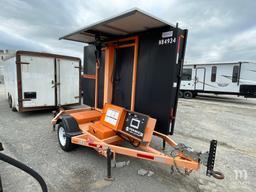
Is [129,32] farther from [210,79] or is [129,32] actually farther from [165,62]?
[210,79]

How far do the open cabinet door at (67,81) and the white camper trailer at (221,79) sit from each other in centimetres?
934

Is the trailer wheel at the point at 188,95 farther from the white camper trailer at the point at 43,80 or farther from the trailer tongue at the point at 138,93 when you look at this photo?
the trailer tongue at the point at 138,93

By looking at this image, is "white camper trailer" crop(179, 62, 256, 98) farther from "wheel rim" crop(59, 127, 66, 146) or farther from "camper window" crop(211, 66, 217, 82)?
"wheel rim" crop(59, 127, 66, 146)

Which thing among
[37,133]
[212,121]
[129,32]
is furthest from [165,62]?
[212,121]

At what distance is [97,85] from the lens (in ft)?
14.3

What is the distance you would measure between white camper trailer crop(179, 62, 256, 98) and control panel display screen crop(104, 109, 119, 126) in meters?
10.7

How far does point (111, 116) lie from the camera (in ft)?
10.3

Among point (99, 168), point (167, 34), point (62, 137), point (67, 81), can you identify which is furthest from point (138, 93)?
point (67, 81)

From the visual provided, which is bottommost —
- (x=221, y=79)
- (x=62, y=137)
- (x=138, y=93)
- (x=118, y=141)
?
(x=62, y=137)

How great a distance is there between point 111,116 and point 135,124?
1.92ft

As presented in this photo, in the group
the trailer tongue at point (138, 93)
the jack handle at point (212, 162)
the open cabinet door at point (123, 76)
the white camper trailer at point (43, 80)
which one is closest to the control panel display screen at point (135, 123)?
the trailer tongue at point (138, 93)

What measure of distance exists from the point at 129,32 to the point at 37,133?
11.7 ft

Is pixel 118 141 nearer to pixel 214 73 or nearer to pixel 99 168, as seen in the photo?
pixel 99 168

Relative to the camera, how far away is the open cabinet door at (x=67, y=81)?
6180 mm
